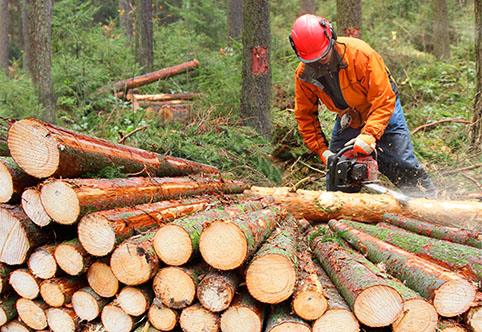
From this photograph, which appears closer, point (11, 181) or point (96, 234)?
point (96, 234)

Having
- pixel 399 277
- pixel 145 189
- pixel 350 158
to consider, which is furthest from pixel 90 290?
pixel 350 158

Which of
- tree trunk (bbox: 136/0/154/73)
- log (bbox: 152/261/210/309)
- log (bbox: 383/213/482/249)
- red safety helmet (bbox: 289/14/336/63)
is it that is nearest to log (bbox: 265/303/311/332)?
log (bbox: 152/261/210/309)

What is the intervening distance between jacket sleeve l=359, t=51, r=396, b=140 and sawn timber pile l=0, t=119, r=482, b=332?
1460 millimetres

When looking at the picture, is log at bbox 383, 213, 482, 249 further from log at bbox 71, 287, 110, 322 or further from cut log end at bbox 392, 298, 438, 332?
log at bbox 71, 287, 110, 322

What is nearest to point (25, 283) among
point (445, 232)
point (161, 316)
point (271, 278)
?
point (161, 316)

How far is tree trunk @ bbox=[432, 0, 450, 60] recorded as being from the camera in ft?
38.4

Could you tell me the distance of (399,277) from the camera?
209 cm

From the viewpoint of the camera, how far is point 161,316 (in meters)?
1.93

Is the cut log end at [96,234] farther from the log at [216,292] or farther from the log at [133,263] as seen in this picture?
the log at [216,292]

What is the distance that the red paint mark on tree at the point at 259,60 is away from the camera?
243 inches

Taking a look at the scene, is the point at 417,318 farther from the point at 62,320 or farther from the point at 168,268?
the point at 62,320

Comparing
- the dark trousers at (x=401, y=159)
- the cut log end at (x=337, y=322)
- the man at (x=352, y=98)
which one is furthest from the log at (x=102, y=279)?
the dark trousers at (x=401, y=159)

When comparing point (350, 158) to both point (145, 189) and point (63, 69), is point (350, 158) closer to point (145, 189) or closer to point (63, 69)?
point (145, 189)

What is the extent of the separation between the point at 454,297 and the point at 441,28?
41.6 ft
